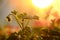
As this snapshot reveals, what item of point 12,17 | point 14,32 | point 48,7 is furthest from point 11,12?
point 48,7

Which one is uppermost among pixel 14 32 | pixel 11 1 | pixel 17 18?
pixel 11 1

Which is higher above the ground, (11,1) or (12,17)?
(11,1)

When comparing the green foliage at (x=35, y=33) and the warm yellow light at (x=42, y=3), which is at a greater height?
the warm yellow light at (x=42, y=3)

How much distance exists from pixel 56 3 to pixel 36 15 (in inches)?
7.8

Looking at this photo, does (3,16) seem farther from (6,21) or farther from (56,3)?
(56,3)

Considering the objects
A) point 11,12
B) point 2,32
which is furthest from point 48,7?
point 2,32

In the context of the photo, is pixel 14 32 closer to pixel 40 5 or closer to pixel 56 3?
pixel 40 5

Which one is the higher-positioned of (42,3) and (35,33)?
(42,3)

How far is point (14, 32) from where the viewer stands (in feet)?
5.32

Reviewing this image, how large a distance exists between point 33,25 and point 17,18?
148 mm

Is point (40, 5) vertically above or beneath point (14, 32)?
above

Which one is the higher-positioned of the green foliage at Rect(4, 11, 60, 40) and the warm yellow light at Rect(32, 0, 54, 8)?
the warm yellow light at Rect(32, 0, 54, 8)

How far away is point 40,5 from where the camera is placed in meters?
1.68

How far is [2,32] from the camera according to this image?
1.66 m
